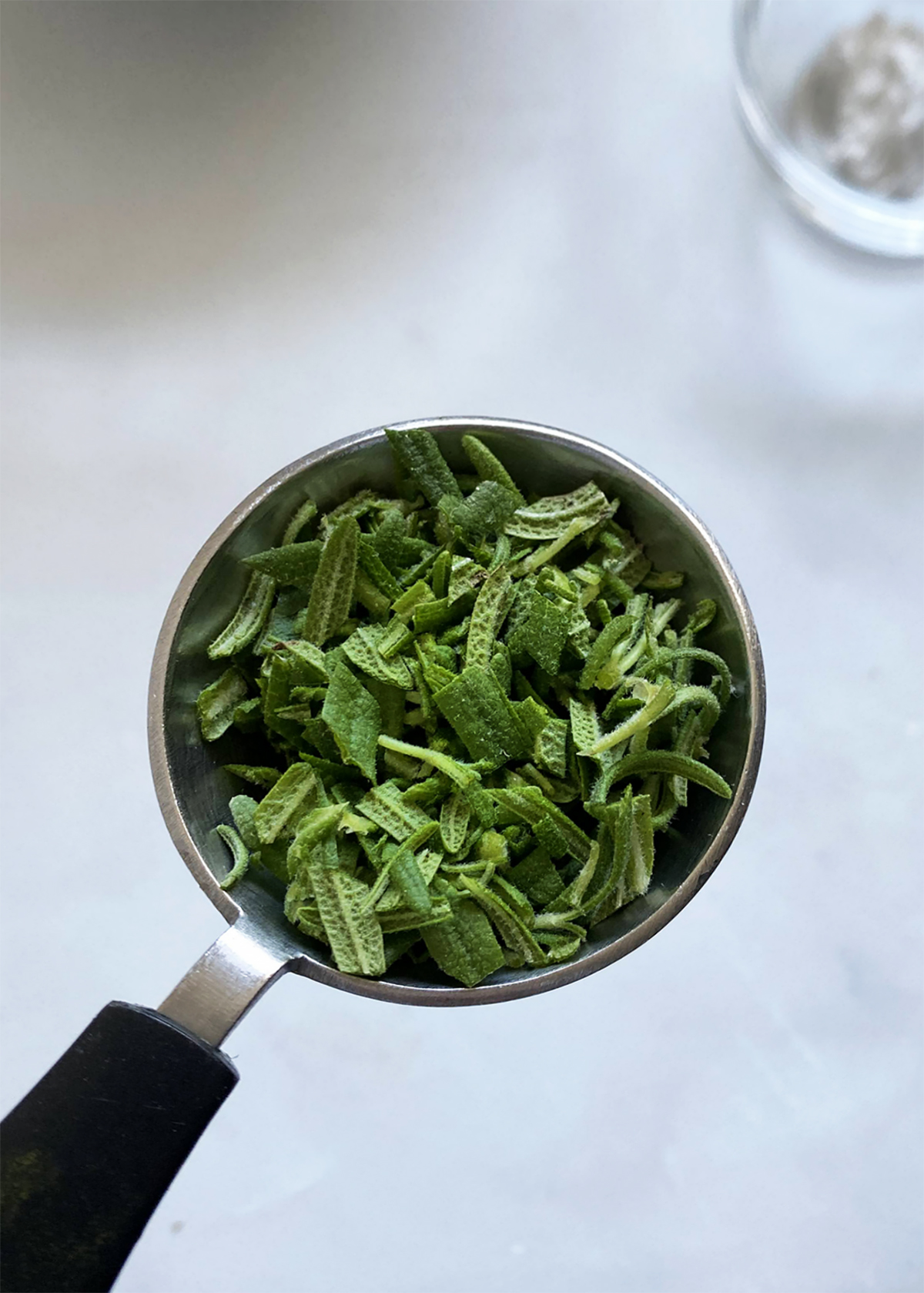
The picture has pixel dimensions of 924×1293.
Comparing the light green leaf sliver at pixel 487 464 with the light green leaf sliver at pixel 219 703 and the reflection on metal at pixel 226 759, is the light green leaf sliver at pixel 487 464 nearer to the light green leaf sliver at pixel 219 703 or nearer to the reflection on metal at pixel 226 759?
the reflection on metal at pixel 226 759

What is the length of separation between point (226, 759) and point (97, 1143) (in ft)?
0.81

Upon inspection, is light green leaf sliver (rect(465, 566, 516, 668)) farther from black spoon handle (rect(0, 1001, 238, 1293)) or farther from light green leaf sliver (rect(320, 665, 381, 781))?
black spoon handle (rect(0, 1001, 238, 1293))

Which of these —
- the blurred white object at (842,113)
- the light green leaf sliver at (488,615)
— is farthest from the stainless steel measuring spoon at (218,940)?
the blurred white object at (842,113)

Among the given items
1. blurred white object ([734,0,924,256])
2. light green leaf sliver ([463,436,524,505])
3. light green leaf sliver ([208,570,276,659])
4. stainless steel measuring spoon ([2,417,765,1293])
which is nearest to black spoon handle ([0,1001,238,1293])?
stainless steel measuring spoon ([2,417,765,1293])

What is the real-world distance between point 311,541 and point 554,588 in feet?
0.55

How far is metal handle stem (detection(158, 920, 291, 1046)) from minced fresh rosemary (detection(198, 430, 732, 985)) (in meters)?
0.05

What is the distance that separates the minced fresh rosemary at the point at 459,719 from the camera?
Answer: 666mm

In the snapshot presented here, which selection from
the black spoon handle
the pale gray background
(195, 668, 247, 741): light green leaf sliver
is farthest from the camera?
the pale gray background

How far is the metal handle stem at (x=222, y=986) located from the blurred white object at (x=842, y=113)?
75 centimetres

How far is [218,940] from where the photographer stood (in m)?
0.62

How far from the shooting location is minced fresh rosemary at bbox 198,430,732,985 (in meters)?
0.67

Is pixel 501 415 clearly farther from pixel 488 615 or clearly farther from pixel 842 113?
pixel 842 113

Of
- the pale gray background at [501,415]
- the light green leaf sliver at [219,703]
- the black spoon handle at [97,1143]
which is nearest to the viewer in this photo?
the black spoon handle at [97,1143]

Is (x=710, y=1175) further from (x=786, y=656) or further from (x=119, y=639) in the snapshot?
(x=119, y=639)
